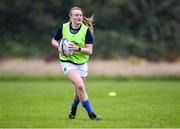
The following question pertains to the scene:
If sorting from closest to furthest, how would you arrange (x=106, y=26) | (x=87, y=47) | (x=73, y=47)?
(x=73, y=47)
(x=87, y=47)
(x=106, y=26)

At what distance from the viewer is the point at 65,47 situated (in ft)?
35.1

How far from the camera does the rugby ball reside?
10.7 meters

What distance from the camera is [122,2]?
4438 centimetres

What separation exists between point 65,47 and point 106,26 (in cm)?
3356

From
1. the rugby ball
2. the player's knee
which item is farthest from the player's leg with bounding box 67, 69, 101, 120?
the rugby ball

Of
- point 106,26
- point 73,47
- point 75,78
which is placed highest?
point 106,26

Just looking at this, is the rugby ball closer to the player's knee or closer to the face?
the face

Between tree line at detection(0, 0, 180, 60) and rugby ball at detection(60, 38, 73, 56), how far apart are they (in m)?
30.9

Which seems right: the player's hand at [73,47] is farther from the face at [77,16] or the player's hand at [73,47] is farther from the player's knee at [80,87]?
the player's knee at [80,87]

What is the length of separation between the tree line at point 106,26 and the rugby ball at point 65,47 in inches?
1215

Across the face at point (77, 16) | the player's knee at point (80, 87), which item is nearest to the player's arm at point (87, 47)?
the face at point (77, 16)

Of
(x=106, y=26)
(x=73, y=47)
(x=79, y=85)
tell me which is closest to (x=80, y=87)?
(x=79, y=85)

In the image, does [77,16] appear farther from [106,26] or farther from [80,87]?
[106,26]

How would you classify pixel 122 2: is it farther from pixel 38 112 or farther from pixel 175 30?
pixel 38 112
